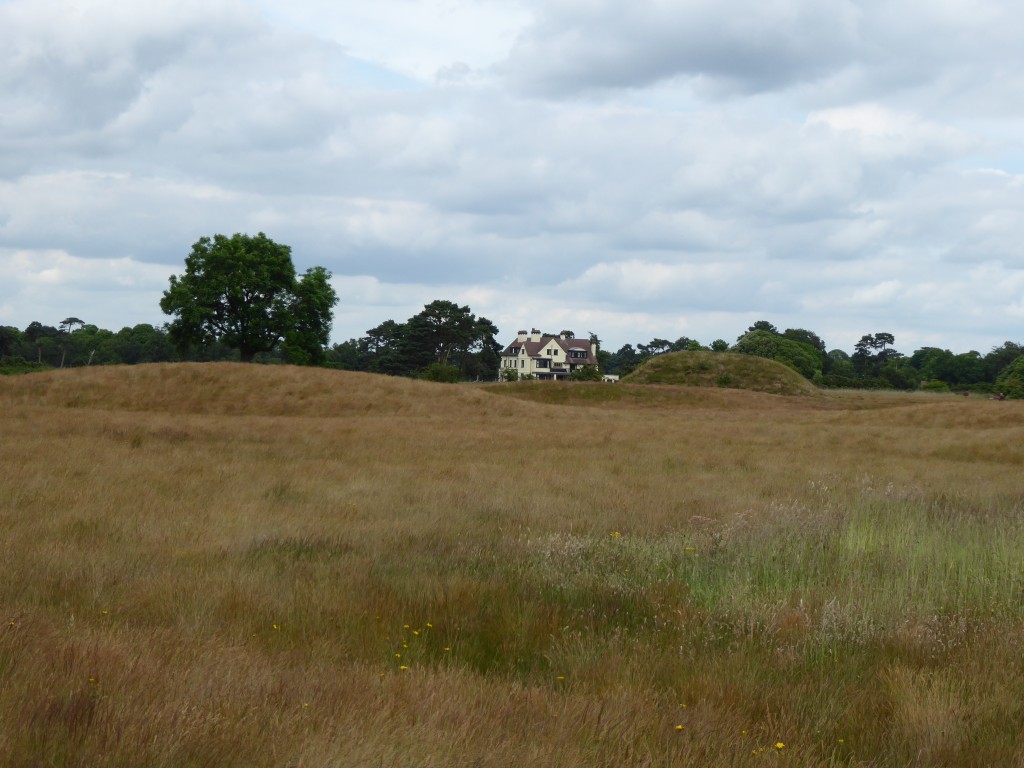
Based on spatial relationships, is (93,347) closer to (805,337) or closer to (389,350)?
(389,350)

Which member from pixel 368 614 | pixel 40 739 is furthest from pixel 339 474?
pixel 40 739

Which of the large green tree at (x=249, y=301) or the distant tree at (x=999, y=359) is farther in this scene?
the distant tree at (x=999, y=359)

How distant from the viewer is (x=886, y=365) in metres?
129

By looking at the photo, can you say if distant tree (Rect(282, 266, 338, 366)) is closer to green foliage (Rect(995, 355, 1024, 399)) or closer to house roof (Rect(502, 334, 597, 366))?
green foliage (Rect(995, 355, 1024, 399))

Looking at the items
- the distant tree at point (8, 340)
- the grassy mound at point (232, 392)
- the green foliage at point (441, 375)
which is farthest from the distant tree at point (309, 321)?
the distant tree at point (8, 340)

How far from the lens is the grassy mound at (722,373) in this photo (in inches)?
2793

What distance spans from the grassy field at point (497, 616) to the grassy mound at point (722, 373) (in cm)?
5555

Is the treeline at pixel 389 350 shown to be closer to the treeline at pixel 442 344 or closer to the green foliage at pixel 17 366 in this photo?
the treeline at pixel 442 344

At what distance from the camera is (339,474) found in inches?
634

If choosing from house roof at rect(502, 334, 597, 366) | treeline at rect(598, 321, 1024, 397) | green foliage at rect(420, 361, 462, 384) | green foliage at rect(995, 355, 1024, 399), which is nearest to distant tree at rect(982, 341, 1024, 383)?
treeline at rect(598, 321, 1024, 397)

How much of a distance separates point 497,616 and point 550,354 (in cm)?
12995

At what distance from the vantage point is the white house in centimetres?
13625

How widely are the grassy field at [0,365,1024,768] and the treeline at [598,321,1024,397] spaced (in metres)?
68.8

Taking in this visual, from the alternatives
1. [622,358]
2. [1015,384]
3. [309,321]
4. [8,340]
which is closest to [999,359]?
[1015,384]
